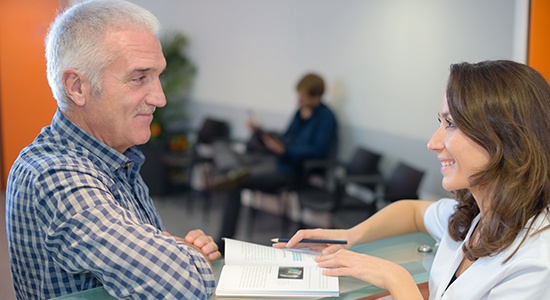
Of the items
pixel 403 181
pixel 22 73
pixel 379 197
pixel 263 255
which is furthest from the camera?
pixel 379 197

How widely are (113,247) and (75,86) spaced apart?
1.50ft

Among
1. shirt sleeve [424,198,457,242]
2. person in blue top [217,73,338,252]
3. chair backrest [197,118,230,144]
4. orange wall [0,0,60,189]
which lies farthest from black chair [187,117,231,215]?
shirt sleeve [424,198,457,242]

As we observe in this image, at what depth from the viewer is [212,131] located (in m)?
6.87

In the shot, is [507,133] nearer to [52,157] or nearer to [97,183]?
[97,183]

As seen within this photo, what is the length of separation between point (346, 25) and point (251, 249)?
394cm

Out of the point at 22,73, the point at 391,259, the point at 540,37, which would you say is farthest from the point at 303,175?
the point at 391,259

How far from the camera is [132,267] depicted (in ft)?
4.17

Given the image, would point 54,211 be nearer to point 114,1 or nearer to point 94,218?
point 94,218

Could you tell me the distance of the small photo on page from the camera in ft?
5.00

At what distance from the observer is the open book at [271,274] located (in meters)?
1.47

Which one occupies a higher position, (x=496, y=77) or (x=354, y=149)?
(x=496, y=77)

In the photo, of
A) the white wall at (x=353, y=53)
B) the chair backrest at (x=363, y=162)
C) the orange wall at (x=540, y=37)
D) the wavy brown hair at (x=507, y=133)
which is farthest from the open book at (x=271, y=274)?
the chair backrest at (x=363, y=162)

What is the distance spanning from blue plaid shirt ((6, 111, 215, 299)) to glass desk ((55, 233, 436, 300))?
0.04 meters

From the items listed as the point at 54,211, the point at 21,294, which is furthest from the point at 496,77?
the point at 21,294
